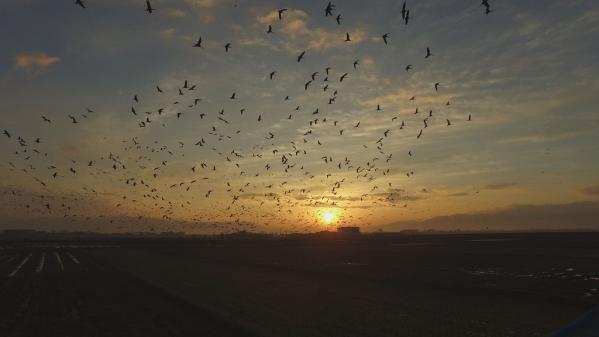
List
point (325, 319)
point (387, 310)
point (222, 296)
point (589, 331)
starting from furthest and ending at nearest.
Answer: point (222, 296) < point (387, 310) < point (325, 319) < point (589, 331)

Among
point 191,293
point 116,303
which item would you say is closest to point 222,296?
point 191,293

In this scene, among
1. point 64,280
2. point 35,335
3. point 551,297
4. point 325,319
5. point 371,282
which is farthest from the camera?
point 64,280

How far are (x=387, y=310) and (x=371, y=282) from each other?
42.2 ft

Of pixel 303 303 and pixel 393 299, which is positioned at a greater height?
pixel 303 303

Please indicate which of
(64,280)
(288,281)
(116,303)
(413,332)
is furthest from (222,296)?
(64,280)

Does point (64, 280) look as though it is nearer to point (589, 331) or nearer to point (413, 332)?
point (413, 332)

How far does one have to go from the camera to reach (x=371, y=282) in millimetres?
37156

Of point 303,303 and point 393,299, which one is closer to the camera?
point 303,303

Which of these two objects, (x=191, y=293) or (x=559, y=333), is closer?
(x=559, y=333)

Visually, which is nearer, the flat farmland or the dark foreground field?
the dark foreground field

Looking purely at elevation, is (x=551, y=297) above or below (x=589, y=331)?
below

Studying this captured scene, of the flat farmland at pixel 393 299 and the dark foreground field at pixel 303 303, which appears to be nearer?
the dark foreground field at pixel 303 303

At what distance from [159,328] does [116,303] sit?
889 centimetres

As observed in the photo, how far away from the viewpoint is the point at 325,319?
22188 mm
